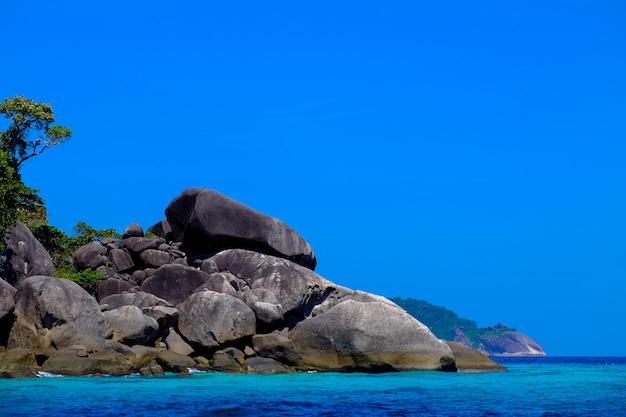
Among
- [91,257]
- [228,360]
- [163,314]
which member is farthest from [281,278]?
[91,257]

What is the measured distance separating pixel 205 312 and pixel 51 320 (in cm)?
580

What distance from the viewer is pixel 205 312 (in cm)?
3119

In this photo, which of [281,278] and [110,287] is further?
[110,287]

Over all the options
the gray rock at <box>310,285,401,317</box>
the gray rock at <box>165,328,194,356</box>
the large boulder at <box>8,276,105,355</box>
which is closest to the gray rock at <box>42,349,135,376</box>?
the large boulder at <box>8,276,105,355</box>

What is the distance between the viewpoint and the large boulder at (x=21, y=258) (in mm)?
32688

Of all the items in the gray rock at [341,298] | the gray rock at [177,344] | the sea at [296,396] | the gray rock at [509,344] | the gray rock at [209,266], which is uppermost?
the gray rock at [509,344]

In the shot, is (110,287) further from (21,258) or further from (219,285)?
(219,285)

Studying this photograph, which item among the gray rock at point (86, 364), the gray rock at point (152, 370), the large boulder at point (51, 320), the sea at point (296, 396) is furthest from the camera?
the large boulder at point (51, 320)

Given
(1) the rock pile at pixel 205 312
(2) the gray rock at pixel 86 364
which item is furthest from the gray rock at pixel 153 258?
(2) the gray rock at pixel 86 364

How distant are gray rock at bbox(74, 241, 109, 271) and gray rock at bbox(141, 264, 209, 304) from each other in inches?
129

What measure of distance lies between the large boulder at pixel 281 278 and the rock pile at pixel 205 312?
52mm

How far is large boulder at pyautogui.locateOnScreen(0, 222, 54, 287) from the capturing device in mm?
32688

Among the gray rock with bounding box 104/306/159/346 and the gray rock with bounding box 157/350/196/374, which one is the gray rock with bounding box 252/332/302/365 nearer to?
the gray rock with bounding box 157/350/196/374

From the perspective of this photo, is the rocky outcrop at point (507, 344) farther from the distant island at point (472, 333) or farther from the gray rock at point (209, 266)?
the gray rock at point (209, 266)
